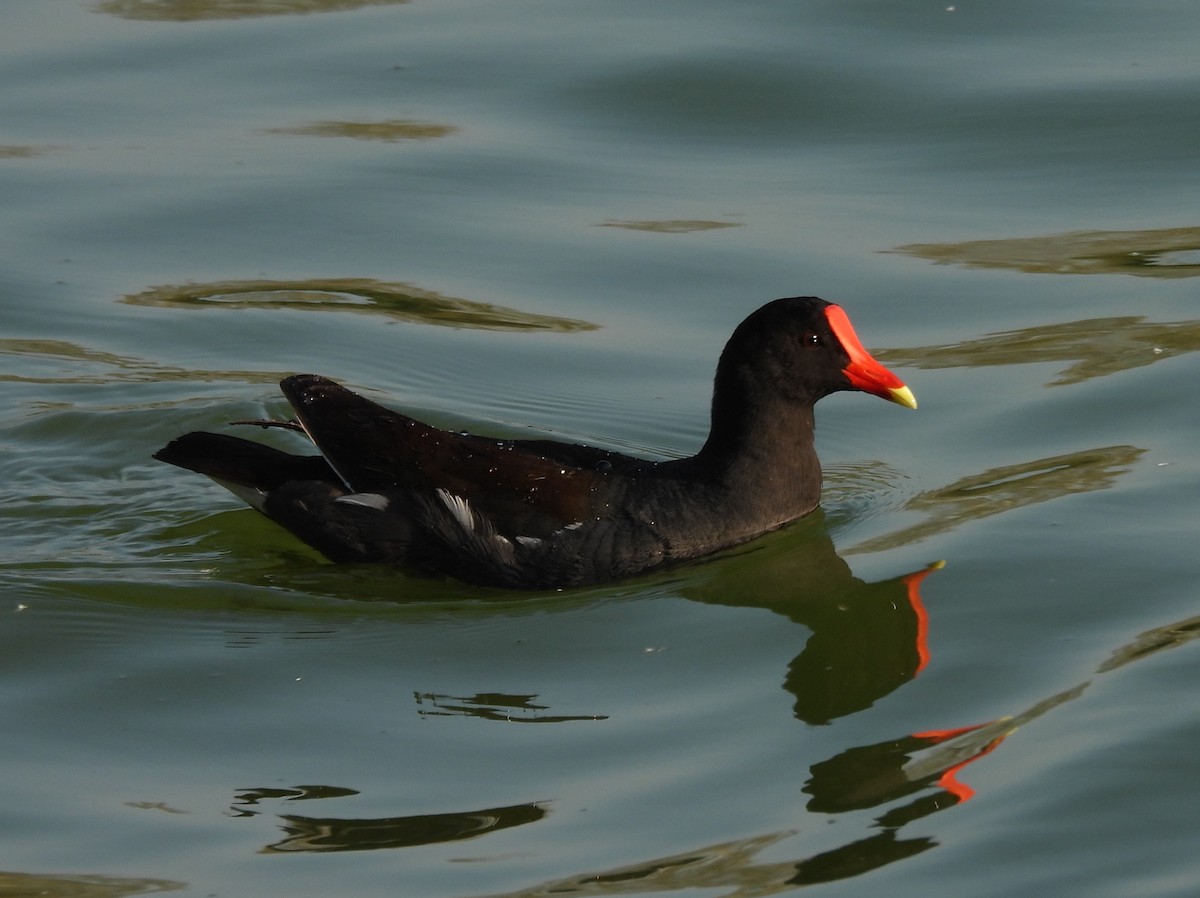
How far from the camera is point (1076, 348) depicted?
834 centimetres

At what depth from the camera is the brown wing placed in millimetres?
6590

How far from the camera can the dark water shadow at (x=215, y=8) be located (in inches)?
518

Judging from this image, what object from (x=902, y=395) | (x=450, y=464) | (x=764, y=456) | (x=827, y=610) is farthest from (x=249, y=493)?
(x=902, y=395)

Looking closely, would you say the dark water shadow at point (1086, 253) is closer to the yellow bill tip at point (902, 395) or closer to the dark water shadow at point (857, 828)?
the yellow bill tip at point (902, 395)

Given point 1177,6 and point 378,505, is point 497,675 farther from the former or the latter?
point 1177,6

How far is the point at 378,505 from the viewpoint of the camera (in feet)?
22.1

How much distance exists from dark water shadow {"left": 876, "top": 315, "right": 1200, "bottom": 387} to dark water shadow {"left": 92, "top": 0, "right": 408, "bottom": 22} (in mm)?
6041

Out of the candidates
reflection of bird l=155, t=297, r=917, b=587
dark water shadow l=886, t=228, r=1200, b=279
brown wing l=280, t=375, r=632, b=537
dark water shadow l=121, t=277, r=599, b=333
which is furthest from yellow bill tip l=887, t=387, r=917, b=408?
dark water shadow l=886, t=228, r=1200, b=279

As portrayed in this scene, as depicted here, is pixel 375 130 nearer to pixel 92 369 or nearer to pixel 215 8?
pixel 215 8

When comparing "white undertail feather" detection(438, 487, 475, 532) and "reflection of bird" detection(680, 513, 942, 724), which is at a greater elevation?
"white undertail feather" detection(438, 487, 475, 532)

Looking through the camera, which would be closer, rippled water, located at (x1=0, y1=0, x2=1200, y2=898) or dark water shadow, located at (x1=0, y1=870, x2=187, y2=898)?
dark water shadow, located at (x1=0, y1=870, x2=187, y2=898)

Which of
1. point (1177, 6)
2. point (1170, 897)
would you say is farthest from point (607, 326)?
point (1177, 6)

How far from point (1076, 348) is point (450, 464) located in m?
3.02

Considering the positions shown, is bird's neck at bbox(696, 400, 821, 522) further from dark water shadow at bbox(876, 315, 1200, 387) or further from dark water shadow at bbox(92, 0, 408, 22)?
dark water shadow at bbox(92, 0, 408, 22)
